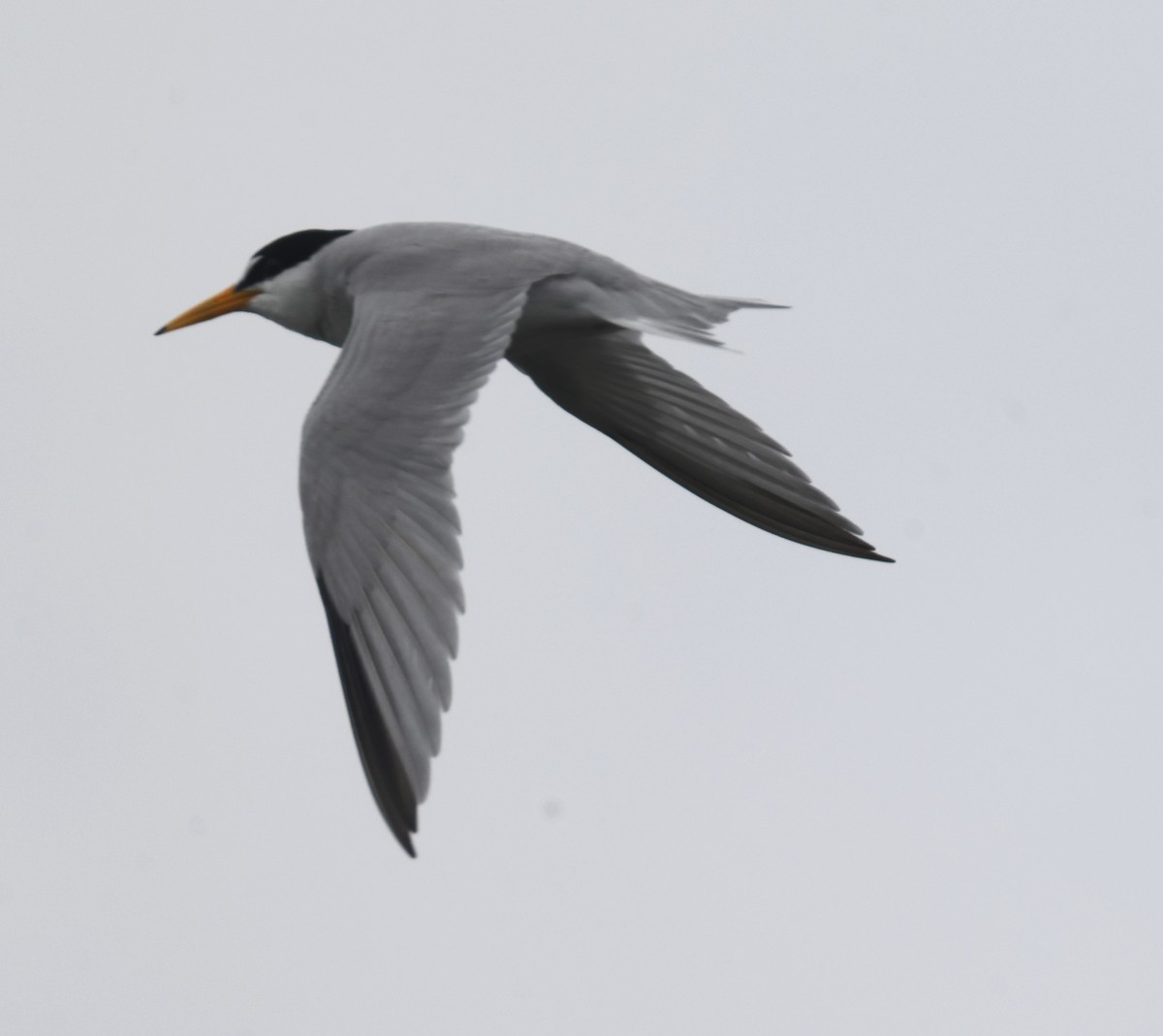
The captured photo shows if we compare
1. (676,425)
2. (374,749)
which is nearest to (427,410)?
(374,749)

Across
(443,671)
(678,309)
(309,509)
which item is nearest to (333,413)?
(309,509)

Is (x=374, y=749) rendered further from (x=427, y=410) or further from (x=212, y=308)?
(x=212, y=308)

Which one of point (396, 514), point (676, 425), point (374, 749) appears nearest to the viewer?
point (374, 749)

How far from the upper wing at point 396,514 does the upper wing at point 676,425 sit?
3.11 ft

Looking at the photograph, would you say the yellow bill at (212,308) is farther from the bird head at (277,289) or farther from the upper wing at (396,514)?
the upper wing at (396,514)

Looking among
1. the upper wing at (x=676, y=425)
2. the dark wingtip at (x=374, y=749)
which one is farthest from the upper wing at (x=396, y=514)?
the upper wing at (x=676, y=425)

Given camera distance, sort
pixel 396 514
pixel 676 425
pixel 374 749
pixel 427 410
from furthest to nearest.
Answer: pixel 676 425 < pixel 427 410 < pixel 396 514 < pixel 374 749

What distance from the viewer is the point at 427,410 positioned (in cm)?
845

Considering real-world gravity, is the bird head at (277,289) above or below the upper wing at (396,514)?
above

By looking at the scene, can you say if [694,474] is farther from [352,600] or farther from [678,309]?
[352,600]

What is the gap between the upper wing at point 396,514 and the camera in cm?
775

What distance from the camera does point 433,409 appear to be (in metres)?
8.46

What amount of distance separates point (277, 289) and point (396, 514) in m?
2.19

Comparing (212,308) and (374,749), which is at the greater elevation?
(212,308)
